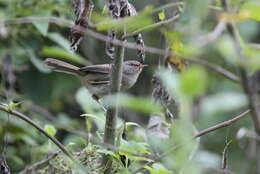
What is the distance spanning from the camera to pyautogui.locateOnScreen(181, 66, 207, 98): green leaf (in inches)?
40.9

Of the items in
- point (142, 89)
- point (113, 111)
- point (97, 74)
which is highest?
point (113, 111)

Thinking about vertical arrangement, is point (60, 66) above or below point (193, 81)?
below

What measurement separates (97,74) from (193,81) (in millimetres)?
3497

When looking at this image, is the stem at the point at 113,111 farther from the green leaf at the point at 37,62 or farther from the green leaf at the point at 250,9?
the green leaf at the point at 37,62

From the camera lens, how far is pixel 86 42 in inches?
230

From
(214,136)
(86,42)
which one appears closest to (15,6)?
(86,42)

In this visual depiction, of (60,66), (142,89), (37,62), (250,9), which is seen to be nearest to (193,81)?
(250,9)

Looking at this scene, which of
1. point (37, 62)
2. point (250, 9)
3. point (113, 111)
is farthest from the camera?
point (37, 62)

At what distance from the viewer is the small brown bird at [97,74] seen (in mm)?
4016

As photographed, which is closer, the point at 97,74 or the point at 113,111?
the point at 113,111

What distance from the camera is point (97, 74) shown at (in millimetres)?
4523

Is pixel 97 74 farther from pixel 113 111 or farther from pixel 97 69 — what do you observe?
pixel 113 111

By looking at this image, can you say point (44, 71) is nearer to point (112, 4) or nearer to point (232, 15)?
point (112, 4)

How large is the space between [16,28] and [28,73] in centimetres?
58
